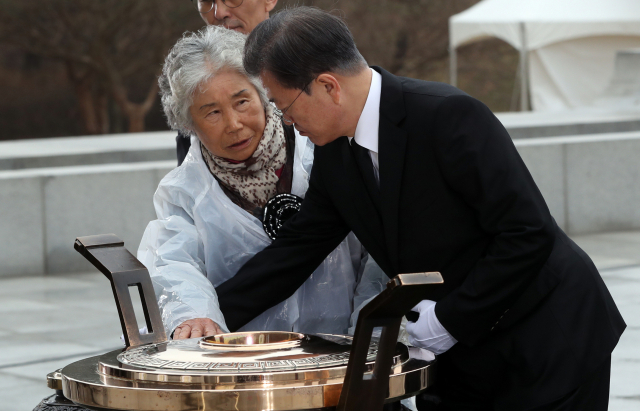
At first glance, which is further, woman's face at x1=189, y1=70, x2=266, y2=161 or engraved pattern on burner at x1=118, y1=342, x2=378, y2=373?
woman's face at x1=189, y1=70, x2=266, y2=161

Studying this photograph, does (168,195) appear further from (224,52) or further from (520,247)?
(520,247)

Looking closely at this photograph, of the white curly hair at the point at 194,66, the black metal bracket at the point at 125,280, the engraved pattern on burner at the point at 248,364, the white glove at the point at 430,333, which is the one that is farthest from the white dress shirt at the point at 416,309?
the black metal bracket at the point at 125,280

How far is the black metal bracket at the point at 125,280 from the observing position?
1.92 m

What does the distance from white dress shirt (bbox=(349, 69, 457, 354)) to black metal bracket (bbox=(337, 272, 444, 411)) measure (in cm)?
43

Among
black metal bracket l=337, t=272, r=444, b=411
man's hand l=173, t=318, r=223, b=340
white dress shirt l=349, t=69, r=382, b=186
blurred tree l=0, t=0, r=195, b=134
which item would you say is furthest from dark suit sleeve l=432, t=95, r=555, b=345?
blurred tree l=0, t=0, r=195, b=134

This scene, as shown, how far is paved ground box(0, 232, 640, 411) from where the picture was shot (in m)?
4.04

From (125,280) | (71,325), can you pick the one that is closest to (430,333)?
(125,280)

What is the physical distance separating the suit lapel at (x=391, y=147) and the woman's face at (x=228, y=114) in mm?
510

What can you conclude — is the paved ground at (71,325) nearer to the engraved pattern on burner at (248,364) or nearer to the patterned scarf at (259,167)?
the patterned scarf at (259,167)

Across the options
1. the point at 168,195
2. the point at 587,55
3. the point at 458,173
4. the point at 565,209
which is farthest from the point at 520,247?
the point at 587,55

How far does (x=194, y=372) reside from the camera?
161cm

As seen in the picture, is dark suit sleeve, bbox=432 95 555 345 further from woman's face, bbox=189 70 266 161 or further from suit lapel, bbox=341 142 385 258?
woman's face, bbox=189 70 266 161

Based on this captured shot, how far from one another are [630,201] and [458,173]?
21.8 ft

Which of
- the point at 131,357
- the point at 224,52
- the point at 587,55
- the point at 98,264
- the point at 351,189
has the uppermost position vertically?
the point at 587,55
